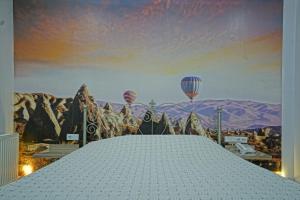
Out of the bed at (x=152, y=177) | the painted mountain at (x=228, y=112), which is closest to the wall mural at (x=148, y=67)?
the painted mountain at (x=228, y=112)

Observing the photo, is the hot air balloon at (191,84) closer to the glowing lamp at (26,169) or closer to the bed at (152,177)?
the bed at (152,177)

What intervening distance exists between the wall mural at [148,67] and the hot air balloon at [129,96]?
0.4 inches

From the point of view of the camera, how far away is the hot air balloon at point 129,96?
350 cm

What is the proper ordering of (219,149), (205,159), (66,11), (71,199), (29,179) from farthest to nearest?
(66,11) < (219,149) < (205,159) < (29,179) < (71,199)

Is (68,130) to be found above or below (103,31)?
below

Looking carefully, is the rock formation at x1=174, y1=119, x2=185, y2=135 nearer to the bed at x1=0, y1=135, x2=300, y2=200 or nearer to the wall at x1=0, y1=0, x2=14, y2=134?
the bed at x1=0, y1=135, x2=300, y2=200

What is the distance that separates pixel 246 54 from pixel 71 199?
8.95 ft

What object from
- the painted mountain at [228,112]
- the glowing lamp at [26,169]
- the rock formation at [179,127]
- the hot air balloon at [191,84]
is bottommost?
the glowing lamp at [26,169]

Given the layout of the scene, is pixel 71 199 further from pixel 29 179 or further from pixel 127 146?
pixel 127 146

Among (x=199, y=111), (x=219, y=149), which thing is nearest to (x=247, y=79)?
(x=199, y=111)

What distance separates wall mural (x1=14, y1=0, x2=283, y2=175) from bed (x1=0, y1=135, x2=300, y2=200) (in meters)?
1.03

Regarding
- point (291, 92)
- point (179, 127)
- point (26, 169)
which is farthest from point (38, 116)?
point (291, 92)

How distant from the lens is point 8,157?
329cm

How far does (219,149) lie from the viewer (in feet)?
8.14
